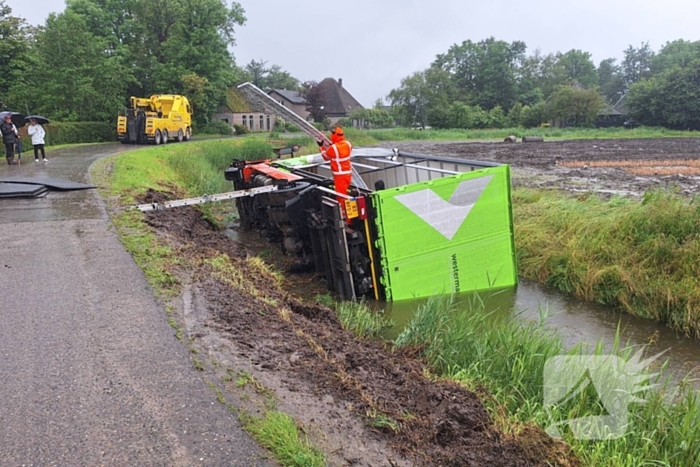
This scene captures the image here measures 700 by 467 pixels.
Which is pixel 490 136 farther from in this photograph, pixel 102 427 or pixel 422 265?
pixel 102 427

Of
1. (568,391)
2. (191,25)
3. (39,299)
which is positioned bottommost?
(568,391)

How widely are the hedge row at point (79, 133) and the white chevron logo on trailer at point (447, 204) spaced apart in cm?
2121

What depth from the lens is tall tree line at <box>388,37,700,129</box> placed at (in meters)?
56.1

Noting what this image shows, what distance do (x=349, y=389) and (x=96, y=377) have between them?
1.70 m

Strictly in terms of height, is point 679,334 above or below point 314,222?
below

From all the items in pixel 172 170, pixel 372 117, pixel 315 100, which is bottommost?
pixel 172 170

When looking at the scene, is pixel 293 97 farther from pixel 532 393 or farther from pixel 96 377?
pixel 96 377

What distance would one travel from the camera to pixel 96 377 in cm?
374

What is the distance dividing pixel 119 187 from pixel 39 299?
249 inches

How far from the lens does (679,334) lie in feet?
23.4

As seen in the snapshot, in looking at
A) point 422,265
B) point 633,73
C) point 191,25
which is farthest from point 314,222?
point 633,73

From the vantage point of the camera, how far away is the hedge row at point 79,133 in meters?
24.5

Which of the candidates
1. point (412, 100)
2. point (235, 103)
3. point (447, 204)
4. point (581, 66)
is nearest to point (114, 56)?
point (235, 103)

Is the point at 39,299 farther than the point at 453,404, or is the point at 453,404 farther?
the point at 39,299
